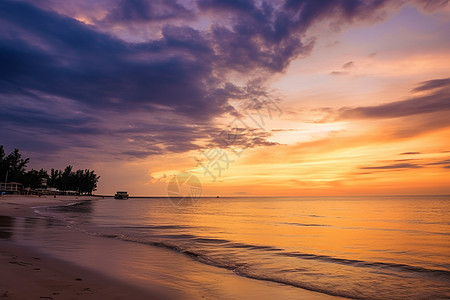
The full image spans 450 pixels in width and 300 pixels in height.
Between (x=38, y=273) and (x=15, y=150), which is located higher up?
(x=15, y=150)

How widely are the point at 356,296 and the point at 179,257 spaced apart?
853 centimetres

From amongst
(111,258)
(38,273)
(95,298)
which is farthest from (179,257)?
(95,298)

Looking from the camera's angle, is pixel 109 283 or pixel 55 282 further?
pixel 109 283

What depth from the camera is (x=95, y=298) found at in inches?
299

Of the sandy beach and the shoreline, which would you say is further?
the shoreline

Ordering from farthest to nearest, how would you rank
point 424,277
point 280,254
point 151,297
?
point 280,254
point 424,277
point 151,297

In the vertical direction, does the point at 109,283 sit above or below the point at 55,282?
below

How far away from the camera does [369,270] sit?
46.0 ft

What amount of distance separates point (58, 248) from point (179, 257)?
5.80 meters

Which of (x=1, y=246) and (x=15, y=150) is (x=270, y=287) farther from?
(x=15, y=150)

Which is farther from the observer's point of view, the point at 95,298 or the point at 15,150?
the point at 15,150

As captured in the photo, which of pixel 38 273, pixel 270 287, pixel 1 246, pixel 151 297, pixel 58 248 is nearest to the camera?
pixel 151 297

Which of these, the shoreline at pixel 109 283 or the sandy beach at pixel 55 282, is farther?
the shoreline at pixel 109 283

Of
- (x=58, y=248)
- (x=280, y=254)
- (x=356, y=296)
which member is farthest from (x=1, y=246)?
(x=356, y=296)
